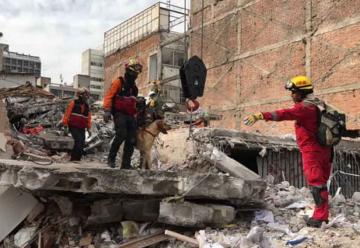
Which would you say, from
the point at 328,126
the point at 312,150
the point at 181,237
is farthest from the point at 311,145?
the point at 181,237

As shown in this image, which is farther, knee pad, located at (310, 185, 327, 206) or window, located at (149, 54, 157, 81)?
window, located at (149, 54, 157, 81)

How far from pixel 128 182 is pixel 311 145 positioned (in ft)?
6.56

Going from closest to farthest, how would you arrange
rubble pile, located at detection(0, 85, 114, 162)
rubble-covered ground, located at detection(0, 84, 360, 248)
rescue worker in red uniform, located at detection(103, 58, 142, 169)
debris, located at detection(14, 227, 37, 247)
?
rubble-covered ground, located at detection(0, 84, 360, 248), debris, located at detection(14, 227, 37, 247), rescue worker in red uniform, located at detection(103, 58, 142, 169), rubble pile, located at detection(0, 85, 114, 162)

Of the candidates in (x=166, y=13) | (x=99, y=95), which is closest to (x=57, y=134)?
(x=166, y=13)

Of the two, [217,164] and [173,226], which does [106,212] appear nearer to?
[173,226]

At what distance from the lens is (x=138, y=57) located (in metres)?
28.8

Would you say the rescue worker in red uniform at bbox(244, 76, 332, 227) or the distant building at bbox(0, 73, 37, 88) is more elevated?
the distant building at bbox(0, 73, 37, 88)

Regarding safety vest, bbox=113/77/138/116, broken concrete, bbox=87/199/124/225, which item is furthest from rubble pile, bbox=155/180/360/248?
safety vest, bbox=113/77/138/116

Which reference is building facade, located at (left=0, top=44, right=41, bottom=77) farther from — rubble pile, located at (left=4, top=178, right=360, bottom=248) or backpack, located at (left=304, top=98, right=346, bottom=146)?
backpack, located at (left=304, top=98, right=346, bottom=146)

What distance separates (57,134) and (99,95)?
23.8 metres

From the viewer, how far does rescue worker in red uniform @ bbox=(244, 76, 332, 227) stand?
514 centimetres

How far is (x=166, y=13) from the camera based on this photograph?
27.8m

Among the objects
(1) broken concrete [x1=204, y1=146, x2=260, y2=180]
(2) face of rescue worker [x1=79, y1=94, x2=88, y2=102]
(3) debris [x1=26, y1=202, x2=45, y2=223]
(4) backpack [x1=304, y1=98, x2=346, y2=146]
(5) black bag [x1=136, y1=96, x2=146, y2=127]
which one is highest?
(2) face of rescue worker [x1=79, y1=94, x2=88, y2=102]

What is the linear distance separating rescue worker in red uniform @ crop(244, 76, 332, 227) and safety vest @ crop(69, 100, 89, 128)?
14.8 ft
